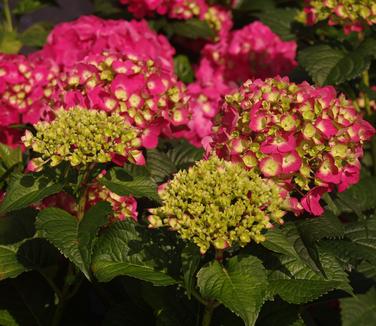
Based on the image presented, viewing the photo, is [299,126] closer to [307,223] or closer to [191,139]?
[307,223]

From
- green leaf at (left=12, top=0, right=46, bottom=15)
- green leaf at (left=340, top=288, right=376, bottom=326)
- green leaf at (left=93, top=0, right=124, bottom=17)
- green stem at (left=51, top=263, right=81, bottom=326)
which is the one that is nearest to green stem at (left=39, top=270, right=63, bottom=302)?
green stem at (left=51, top=263, right=81, bottom=326)

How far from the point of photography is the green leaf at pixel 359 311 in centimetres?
263

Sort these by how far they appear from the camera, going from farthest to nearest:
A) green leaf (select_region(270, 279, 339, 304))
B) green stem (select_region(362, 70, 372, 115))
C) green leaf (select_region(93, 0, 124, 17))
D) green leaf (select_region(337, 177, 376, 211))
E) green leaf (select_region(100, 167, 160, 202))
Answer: green leaf (select_region(93, 0, 124, 17)) → green stem (select_region(362, 70, 372, 115)) → green leaf (select_region(337, 177, 376, 211)) → green leaf (select_region(100, 167, 160, 202)) → green leaf (select_region(270, 279, 339, 304))

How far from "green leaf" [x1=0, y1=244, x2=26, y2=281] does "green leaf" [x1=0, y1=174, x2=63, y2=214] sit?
221 millimetres

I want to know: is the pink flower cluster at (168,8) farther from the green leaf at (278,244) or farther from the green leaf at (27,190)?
the green leaf at (278,244)

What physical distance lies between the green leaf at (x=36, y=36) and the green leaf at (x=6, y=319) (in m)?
1.59

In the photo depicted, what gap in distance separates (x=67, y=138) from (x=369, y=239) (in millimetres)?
850

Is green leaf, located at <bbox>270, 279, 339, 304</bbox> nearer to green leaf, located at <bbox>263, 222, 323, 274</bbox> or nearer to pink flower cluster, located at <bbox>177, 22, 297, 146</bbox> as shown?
green leaf, located at <bbox>263, 222, 323, 274</bbox>

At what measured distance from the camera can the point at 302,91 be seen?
197 cm

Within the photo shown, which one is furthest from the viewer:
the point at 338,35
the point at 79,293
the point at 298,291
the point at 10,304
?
the point at 338,35

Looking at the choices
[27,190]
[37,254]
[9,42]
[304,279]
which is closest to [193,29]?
[9,42]

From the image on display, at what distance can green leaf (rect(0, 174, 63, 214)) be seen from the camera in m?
1.89

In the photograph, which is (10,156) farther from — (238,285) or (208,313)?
(238,285)

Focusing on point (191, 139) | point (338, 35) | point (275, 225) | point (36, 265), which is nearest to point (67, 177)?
point (36, 265)
